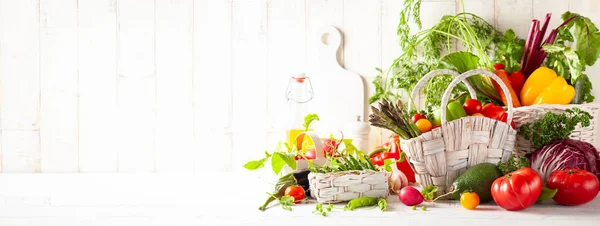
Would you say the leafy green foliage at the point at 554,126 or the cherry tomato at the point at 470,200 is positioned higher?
the leafy green foliage at the point at 554,126


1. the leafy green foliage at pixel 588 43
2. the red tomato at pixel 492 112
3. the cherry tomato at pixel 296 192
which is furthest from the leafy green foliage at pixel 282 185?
the leafy green foliage at pixel 588 43

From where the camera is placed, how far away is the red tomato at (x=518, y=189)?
1248 millimetres

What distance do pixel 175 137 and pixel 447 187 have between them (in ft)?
2.95

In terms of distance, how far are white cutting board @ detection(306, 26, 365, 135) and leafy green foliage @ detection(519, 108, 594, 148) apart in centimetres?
59

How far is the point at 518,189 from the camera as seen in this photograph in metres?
1.25

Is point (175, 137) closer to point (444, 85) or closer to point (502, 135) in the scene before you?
point (444, 85)

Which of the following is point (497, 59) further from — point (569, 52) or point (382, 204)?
point (382, 204)

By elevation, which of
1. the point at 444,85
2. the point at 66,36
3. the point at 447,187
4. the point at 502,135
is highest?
the point at 66,36

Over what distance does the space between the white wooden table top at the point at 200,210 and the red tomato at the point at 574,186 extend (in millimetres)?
21

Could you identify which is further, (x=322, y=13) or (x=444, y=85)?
(x=322, y=13)

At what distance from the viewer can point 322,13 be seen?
190 cm

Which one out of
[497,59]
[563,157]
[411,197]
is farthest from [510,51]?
[411,197]

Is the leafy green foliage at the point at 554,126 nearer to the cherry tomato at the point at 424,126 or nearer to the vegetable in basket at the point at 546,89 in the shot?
the vegetable in basket at the point at 546,89

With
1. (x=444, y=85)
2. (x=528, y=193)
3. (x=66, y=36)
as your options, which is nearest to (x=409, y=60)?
(x=444, y=85)
